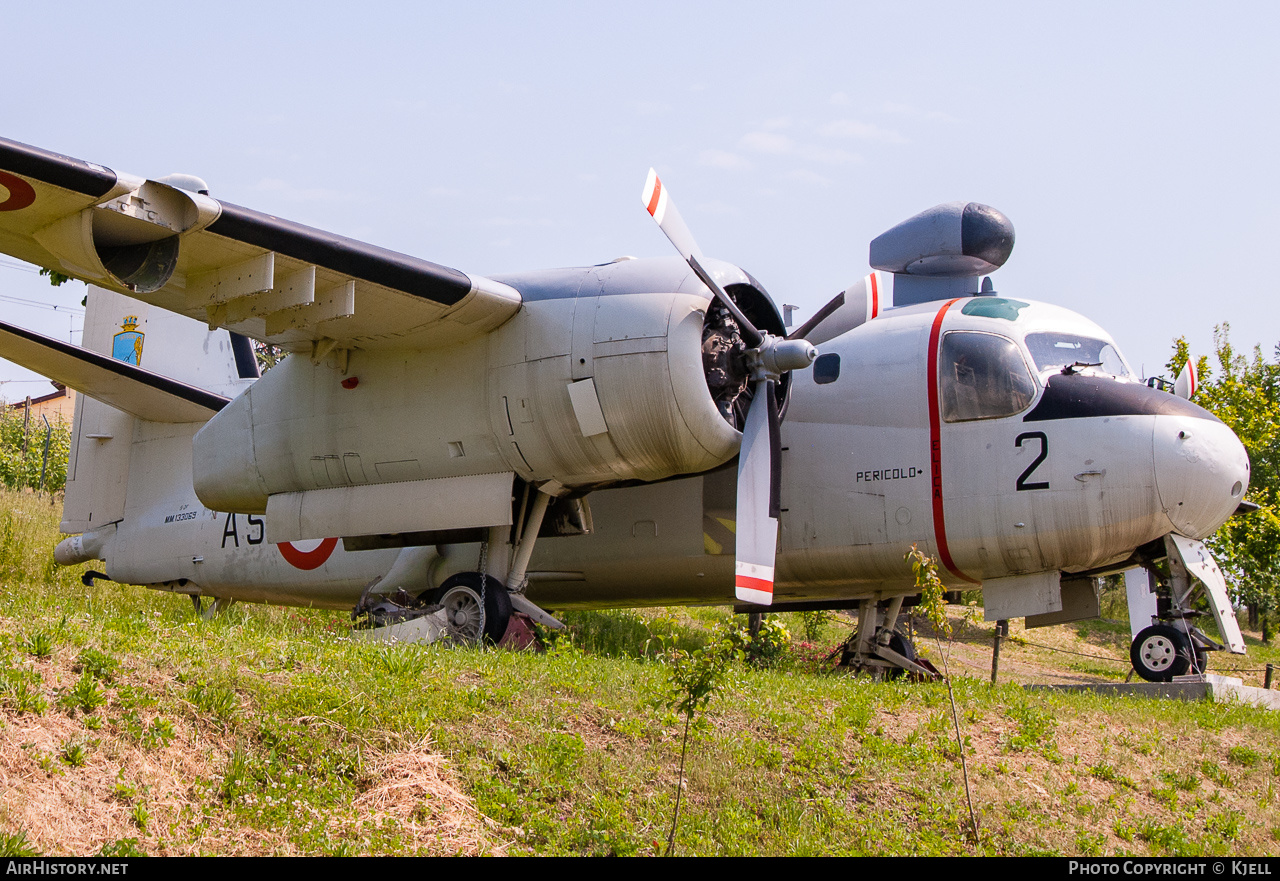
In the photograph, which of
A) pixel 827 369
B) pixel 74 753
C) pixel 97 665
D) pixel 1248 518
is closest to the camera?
pixel 74 753

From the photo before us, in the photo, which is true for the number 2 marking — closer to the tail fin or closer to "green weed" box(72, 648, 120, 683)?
"green weed" box(72, 648, 120, 683)

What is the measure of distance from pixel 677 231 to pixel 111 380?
7264 millimetres

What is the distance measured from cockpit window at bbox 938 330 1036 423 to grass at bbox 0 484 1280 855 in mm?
2576

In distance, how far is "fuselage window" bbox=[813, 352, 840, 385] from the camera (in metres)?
10.8

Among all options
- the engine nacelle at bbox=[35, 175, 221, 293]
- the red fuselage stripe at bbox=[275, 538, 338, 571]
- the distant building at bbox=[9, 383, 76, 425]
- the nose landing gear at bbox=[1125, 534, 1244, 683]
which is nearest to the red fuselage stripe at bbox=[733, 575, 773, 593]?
the nose landing gear at bbox=[1125, 534, 1244, 683]

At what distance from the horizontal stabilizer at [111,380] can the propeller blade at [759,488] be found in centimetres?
729

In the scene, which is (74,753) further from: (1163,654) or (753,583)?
(1163,654)

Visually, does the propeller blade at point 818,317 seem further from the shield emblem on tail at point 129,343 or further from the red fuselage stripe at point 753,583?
the shield emblem on tail at point 129,343

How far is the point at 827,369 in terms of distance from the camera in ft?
35.7

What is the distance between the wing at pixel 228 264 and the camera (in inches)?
315

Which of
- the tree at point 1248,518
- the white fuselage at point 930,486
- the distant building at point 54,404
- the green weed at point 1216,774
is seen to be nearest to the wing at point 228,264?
the white fuselage at point 930,486

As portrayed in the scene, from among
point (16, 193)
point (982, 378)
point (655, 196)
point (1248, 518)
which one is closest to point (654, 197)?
point (655, 196)

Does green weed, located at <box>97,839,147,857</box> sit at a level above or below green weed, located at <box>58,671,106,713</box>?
below

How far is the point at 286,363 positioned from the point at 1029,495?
7441mm
